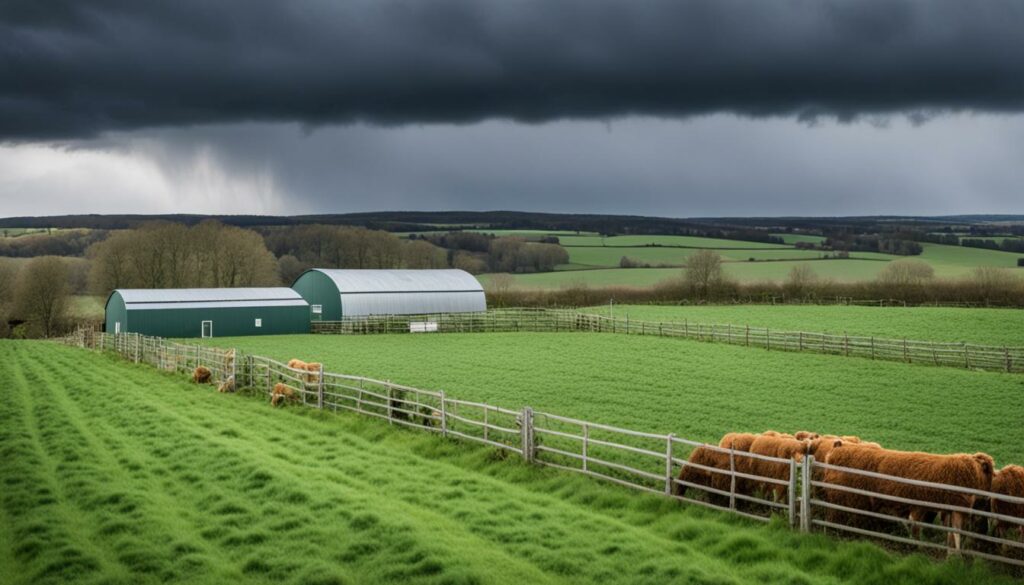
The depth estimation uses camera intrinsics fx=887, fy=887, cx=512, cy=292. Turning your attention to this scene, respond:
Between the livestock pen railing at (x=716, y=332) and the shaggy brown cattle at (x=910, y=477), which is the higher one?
the shaggy brown cattle at (x=910, y=477)

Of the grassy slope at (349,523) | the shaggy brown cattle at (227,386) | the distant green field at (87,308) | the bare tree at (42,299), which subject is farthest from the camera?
the distant green field at (87,308)

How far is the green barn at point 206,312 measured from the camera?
55.5m

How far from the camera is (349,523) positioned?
13055mm

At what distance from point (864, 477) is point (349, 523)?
25.1 ft

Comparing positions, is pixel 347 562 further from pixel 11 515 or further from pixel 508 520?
pixel 11 515

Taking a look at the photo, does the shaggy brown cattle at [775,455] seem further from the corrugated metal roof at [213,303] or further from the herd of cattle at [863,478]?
the corrugated metal roof at [213,303]

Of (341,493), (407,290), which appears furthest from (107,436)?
(407,290)

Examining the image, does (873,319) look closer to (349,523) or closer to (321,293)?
(321,293)

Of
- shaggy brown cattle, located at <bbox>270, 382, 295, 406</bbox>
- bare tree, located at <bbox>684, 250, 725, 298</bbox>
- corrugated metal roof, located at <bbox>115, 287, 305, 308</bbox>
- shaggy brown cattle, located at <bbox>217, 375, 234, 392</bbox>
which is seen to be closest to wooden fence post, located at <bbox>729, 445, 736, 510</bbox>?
shaggy brown cattle, located at <bbox>270, 382, 295, 406</bbox>

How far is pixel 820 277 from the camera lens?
3706 inches

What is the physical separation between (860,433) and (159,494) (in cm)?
1642

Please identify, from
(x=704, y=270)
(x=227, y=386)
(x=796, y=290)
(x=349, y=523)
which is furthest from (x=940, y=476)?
(x=704, y=270)

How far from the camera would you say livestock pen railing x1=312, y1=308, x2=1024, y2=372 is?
38.9m

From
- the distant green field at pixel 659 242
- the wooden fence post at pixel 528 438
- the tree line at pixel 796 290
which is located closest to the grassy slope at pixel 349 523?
the wooden fence post at pixel 528 438
